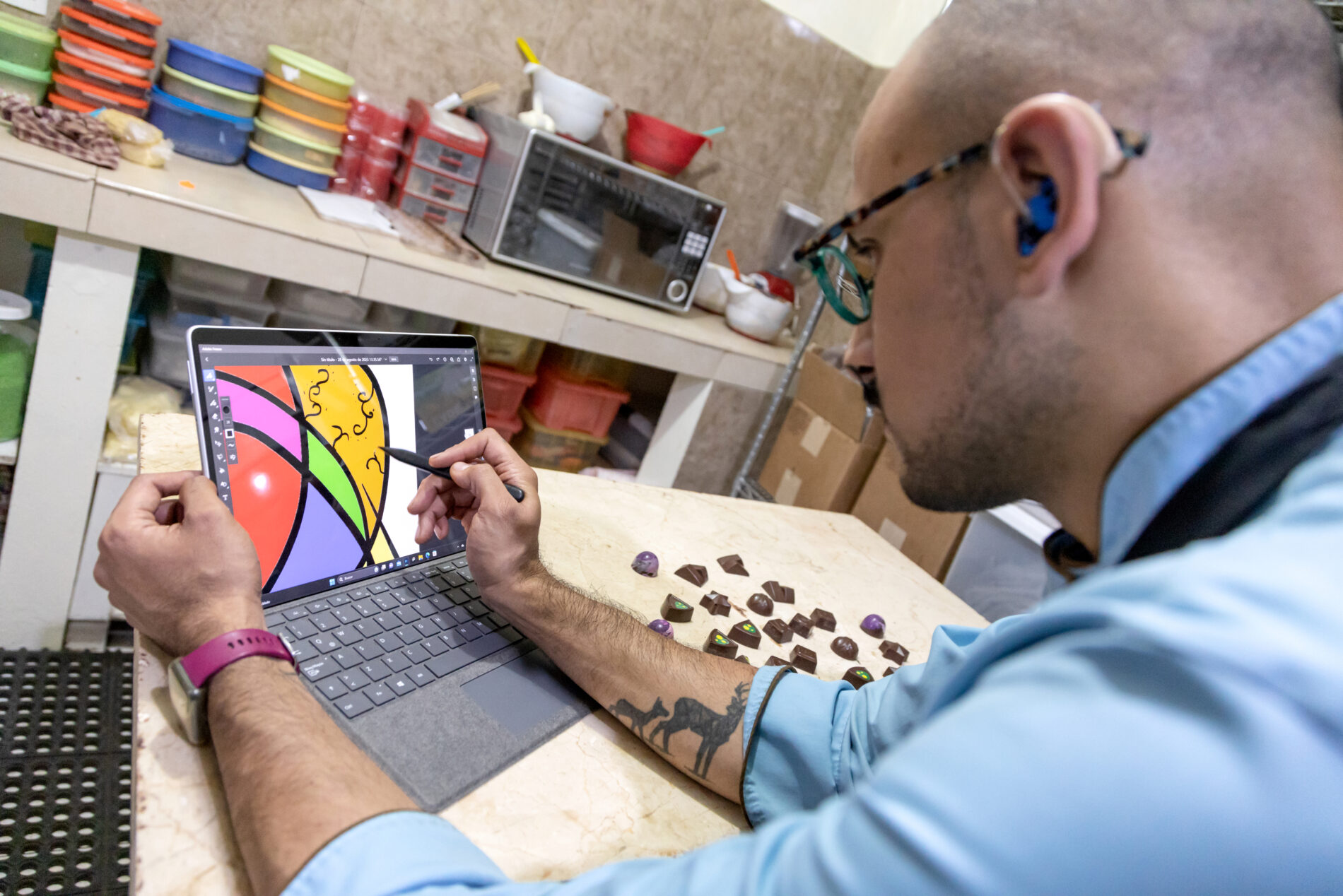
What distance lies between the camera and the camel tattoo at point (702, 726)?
0.83 m

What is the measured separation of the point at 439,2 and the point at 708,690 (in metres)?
2.19

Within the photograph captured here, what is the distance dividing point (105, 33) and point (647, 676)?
75.6 inches

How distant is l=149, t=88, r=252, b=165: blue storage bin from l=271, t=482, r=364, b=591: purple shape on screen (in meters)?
1.55

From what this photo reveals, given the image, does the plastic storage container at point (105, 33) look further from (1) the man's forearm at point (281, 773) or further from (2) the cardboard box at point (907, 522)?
(2) the cardboard box at point (907, 522)

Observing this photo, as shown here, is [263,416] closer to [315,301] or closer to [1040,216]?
[1040,216]

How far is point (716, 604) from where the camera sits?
3.79ft

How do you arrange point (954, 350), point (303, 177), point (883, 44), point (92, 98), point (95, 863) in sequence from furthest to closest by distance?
point (883, 44) < point (303, 177) < point (92, 98) < point (95, 863) < point (954, 350)

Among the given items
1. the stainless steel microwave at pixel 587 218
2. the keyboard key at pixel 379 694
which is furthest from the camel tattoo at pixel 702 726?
the stainless steel microwave at pixel 587 218

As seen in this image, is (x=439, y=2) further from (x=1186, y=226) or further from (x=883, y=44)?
(x=1186, y=226)

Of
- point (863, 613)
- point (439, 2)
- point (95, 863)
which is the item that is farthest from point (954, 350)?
point (439, 2)

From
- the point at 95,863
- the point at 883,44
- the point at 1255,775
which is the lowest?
the point at 95,863

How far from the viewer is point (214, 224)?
1612mm

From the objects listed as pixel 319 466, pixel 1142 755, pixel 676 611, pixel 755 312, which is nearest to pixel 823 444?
pixel 755 312

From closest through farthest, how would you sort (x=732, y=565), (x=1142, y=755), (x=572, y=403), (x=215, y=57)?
(x=1142, y=755) → (x=732, y=565) → (x=215, y=57) → (x=572, y=403)
